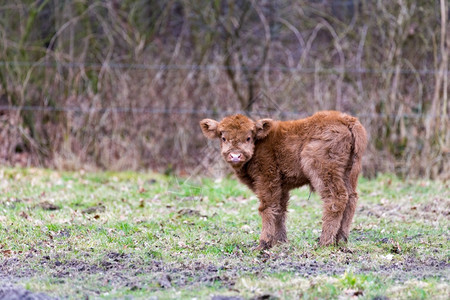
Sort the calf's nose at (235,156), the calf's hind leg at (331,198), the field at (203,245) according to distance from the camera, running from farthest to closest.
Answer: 1. the calf's nose at (235,156)
2. the calf's hind leg at (331,198)
3. the field at (203,245)

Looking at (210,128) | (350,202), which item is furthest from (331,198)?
(210,128)

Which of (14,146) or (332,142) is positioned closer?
(332,142)

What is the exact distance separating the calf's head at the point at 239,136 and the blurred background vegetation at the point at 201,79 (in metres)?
6.27

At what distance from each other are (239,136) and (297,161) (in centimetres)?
73

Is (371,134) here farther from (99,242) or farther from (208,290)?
(208,290)

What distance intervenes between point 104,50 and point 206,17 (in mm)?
2678

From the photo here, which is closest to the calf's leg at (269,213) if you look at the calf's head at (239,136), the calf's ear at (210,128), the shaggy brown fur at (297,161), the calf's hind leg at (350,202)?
the shaggy brown fur at (297,161)

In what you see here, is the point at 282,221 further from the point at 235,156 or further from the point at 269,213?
A: the point at 235,156

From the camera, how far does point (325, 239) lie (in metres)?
7.26

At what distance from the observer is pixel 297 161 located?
Result: 7.40 m

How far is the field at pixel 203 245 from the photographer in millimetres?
5582

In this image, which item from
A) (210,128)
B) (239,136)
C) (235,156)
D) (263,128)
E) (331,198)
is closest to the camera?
(331,198)

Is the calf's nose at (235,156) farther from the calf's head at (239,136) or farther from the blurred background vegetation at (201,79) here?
the blurred background vegetation at (201,79)

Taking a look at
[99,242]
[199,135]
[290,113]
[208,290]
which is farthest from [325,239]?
[199,135]
